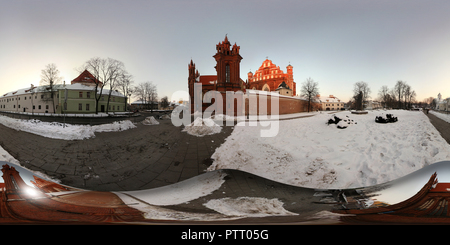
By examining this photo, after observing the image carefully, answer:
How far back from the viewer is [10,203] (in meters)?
0.84

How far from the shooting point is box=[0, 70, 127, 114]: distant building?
1172mm

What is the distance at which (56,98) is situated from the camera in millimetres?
1217

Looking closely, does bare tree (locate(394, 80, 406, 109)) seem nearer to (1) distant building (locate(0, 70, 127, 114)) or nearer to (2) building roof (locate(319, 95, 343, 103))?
(2) building roof (locate(319, 95, 343, 103))

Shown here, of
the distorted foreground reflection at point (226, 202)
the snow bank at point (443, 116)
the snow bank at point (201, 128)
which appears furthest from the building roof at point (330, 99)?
the snow bank at point (201, 128)

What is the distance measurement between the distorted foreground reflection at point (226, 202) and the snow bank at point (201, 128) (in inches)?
17.7

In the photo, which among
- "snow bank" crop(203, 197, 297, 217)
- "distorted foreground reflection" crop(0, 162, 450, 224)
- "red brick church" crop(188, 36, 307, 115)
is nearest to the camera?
"distorted foreground reflection" crop(0, 162, 450, 224)

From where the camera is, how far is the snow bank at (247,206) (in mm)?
950

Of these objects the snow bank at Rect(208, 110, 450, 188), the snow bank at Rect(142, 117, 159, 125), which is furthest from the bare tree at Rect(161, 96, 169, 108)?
the snow bank at Rect(208, 110, 450, 188)

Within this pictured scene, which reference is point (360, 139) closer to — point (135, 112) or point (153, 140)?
point (153, 140)

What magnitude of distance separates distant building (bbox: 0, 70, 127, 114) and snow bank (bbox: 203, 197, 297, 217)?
4.82 feet

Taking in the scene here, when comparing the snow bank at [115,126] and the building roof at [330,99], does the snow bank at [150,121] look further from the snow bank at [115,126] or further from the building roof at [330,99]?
the building roof at [330,99]
